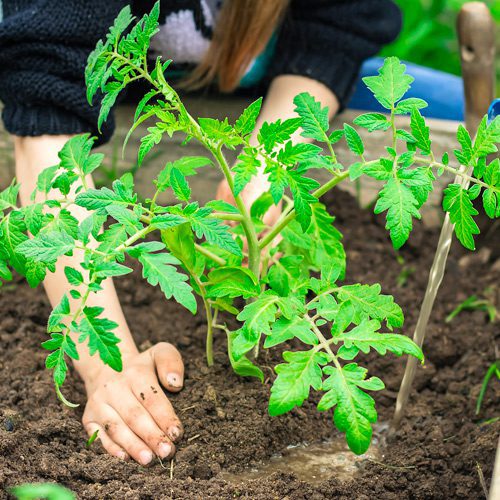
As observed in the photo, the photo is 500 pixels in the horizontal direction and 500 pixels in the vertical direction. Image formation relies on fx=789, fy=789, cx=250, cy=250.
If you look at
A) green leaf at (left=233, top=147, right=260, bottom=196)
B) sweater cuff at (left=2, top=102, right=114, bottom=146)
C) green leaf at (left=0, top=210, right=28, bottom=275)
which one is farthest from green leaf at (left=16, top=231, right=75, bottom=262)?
sweater cuff at (left=2, top=102, right=114, bottom=146)

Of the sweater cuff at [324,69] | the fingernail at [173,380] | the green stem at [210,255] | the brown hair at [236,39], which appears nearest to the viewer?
the green stem at [210,255]

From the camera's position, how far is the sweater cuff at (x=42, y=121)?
66.5 inches

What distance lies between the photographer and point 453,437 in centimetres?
144

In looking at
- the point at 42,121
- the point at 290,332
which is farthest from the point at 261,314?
the point at 42,121

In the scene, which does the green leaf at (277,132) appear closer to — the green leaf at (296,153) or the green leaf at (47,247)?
the green leaf at (296,153)

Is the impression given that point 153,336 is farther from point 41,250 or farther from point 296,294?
point 41,250

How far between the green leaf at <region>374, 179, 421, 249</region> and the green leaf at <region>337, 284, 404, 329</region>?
0.14m

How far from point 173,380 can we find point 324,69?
3.45ft

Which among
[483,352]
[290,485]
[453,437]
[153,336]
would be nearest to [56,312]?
[290,485]

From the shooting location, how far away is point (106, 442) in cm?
134

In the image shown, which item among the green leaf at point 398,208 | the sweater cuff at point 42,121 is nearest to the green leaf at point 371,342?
the green leaf at point 398,208

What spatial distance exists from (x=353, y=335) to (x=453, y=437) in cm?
48

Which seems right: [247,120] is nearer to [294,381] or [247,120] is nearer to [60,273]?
[294,381]

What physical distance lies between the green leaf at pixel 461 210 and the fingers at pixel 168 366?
59 centimetres
